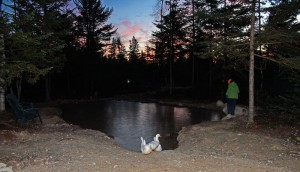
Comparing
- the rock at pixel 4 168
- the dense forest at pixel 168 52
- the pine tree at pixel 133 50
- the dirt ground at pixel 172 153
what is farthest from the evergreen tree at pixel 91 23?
the rock at pixel 4 168

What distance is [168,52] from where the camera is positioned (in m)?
34.4

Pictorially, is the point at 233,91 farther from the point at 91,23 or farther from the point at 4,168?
the point at 91,23

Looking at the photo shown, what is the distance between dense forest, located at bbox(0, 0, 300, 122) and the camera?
10.4 meters

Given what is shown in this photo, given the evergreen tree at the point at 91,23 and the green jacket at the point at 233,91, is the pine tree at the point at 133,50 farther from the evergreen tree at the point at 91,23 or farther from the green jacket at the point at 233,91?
the green jacket at the point at 233,91

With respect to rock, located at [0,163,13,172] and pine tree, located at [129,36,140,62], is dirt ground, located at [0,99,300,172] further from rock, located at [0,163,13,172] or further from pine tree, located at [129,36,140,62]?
pine tree, located at [129,36,140,62]

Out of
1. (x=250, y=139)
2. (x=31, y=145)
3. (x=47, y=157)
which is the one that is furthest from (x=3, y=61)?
(x=250, y=139)

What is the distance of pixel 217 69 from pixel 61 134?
59.1 feet

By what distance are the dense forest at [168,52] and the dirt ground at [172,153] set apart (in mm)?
1858

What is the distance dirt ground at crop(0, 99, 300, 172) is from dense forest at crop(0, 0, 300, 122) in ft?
6.10

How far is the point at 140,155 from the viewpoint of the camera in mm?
7207

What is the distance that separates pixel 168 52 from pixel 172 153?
90.7 ft

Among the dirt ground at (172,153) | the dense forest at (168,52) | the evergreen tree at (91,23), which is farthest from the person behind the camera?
the evergreen tree at (91,23)

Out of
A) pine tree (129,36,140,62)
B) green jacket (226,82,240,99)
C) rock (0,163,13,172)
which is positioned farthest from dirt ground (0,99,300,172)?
pine tree (129,36,140,62)

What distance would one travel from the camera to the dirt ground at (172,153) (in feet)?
20.0
